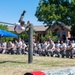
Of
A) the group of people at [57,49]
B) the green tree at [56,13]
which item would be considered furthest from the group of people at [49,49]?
the green tree at [56,13]

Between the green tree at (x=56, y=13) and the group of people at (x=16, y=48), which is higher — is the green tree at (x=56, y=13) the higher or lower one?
the higher one

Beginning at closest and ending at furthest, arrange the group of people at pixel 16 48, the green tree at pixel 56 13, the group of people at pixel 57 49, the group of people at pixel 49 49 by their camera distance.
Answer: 1. the group of people at pixel 57 49
2. the group of people at pixel 49 49
3. the group of people at pixel 16 48
4. the green tree at pixel 56 13

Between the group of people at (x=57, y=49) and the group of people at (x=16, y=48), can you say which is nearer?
the group of people at (x=57, y=49)

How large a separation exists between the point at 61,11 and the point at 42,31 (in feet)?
81.9

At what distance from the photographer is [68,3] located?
2259 inches

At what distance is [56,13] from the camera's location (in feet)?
184

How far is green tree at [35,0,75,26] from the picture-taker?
180 feet

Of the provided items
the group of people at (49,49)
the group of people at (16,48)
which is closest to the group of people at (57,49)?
the group of people at (49,49)

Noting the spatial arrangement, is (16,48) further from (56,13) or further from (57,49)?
(56,13)

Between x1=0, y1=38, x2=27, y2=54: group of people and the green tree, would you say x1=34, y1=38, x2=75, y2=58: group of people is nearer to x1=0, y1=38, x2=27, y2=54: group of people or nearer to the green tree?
x1=0, y1=38, x2=27, y2=54: group of people

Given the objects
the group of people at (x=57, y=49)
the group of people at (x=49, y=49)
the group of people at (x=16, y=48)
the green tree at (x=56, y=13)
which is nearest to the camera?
the group of people at (x=57, y=49)

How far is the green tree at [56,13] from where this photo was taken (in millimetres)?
54938

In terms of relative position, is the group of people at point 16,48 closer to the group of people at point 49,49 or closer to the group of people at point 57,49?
the group of people at point 49,49

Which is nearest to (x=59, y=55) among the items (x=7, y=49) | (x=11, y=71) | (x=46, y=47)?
(x=46, y=47)
